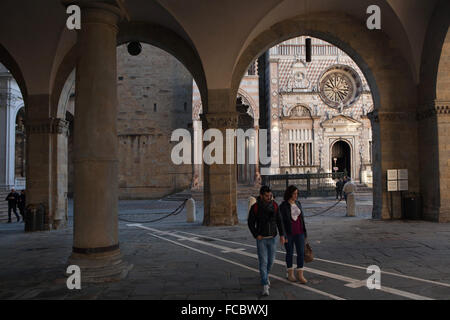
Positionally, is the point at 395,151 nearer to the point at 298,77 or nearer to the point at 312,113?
the point at 312,113

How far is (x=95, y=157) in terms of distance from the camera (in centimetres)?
→ 524

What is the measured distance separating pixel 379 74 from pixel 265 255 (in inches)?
380

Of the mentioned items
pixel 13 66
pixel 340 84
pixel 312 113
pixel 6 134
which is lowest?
pixel 6 134

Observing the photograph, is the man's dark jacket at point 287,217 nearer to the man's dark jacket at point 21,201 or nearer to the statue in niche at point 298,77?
the man's dark jacket at point 21,201

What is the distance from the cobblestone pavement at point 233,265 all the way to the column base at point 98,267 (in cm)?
16

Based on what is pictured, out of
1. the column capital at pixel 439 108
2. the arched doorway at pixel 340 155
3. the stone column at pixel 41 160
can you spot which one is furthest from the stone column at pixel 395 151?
the arched doorway at pixel 340 155

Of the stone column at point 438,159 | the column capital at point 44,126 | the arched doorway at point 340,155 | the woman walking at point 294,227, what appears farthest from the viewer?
the arched doorway at point 340,155

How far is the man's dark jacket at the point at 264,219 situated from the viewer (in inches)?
179

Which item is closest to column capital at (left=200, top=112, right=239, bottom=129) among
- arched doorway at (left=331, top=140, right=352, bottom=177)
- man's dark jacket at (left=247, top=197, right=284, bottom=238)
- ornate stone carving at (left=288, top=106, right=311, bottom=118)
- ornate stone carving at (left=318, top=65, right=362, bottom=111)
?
man's dark jacket at (left=247, top=197, right=284, bottom=238)

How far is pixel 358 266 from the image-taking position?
5855mm

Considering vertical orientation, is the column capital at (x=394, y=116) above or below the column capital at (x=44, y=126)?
above

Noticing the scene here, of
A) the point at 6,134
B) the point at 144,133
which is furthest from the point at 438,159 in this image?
the point at 6,134

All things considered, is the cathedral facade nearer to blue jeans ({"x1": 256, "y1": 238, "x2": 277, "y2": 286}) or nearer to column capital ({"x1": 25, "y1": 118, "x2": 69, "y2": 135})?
column capital ({"x1": 25, "y1": 118, "x2": 69, "y2": 135})

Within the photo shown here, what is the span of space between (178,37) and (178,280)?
9170 millimetres
